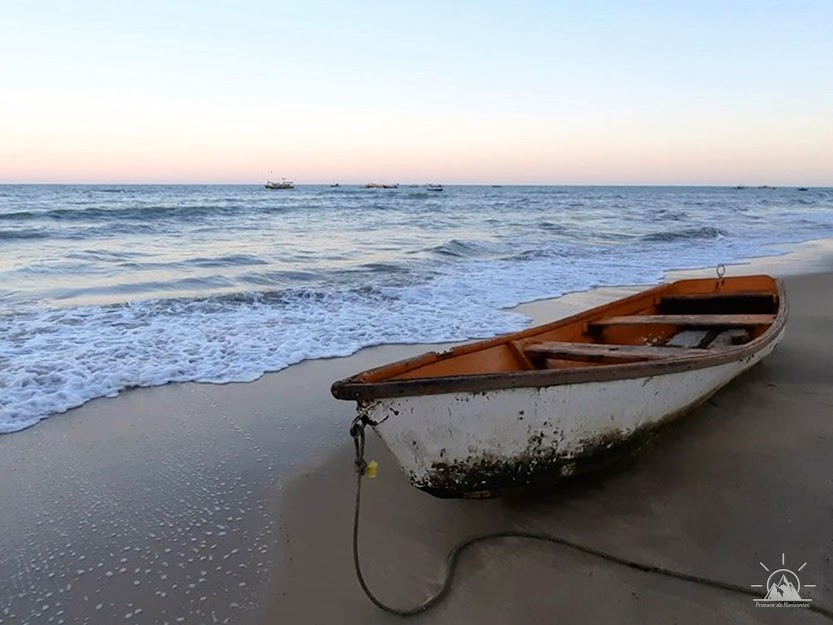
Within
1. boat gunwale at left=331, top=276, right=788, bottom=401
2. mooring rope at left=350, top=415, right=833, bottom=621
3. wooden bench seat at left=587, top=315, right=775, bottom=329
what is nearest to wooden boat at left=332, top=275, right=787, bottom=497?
boat gunwale at left=331, top=276, right=788, bottom=401

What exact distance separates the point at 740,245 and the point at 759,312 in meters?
13.0

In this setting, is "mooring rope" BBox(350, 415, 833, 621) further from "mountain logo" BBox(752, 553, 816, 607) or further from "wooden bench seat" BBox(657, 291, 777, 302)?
"wooden bench seat" BBox(657, 291, 777, 302)

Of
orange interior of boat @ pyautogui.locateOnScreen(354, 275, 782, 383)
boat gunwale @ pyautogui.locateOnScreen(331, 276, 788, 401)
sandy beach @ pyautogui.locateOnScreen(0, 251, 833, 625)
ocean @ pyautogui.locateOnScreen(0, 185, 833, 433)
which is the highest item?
boat gunwale @ pyautogui.locateOnScreen(331, 276, 788, 401)

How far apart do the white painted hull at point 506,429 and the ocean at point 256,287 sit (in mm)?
3072

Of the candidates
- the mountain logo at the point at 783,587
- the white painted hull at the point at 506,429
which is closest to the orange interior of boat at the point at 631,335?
the white painted hull at the point at 506,429

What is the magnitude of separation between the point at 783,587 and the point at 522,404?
1365 mm

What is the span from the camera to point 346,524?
9.98 ft

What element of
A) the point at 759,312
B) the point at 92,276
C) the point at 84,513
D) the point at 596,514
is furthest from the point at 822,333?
the point at 92,276

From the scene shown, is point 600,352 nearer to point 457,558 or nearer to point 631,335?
point 631,335

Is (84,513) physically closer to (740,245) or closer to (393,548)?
(393,548)

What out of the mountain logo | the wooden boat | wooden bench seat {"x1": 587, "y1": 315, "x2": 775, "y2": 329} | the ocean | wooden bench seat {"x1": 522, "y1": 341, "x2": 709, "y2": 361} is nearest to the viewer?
the mountain logo

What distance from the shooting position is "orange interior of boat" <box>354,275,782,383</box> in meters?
3.39

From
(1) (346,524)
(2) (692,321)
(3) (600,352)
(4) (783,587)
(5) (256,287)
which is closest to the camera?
(4) (783,587)

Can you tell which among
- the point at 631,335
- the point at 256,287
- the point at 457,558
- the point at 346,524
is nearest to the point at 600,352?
the point at 631,335
